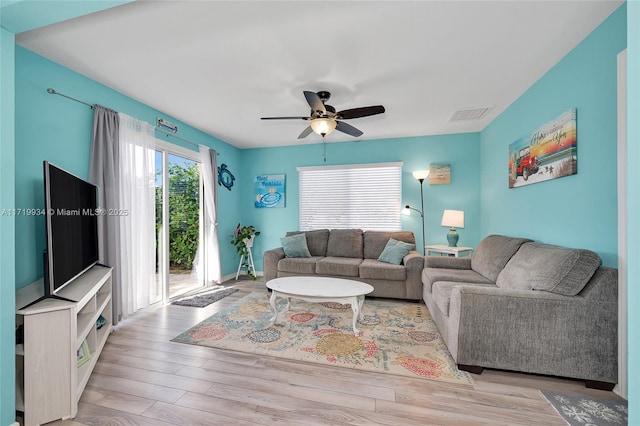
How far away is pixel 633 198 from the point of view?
0.89m

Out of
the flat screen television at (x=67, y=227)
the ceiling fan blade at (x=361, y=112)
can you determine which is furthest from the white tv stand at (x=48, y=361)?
the ceiling fan blade at (x=361, y=112)

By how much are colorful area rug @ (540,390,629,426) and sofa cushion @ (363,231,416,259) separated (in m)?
2.72

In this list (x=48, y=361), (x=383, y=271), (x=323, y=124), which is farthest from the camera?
(x=383, y=271)

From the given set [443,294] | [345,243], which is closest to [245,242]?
[345,243]

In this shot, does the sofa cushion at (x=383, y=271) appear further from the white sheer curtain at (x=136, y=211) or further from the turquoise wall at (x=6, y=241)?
the turquoise wall at (x=6, y=241)

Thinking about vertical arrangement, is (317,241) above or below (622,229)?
below

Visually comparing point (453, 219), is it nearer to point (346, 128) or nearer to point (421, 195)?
point (421, 195)

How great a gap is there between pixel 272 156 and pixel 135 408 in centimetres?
439

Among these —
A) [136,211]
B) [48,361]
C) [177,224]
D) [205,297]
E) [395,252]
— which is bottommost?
[205,297]

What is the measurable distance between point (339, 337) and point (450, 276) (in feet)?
4.59

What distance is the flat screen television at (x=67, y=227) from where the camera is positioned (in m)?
1.73

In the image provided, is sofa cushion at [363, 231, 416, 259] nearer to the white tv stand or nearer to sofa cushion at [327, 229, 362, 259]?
sofa cushion at [327, 229, 362, 259]

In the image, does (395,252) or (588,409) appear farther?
(395,252)

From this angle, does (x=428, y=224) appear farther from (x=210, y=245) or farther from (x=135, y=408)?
(x=135, y=408)
